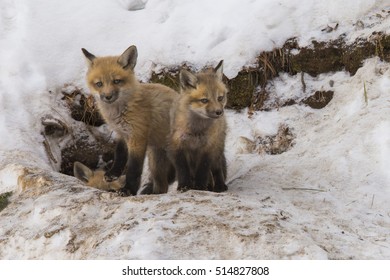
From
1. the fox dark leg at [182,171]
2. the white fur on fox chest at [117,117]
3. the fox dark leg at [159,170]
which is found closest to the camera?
the fox dark leg at [182,171]

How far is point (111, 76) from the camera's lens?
559cm

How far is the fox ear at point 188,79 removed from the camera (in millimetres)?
5547

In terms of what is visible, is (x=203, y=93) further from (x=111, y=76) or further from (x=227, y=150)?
(x=227, y=150)

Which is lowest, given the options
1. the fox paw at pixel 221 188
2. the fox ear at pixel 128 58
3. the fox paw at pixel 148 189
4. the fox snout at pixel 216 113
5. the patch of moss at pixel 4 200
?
the fox paw at pixel 148 189

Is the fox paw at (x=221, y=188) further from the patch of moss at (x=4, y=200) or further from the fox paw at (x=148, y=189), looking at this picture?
the patch of moss at (x=4, y=200)

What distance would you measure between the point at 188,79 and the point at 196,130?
58cm

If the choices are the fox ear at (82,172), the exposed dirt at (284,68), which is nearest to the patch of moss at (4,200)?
the fox ear at (82,172)

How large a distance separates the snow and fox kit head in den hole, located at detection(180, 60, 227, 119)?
980 mm

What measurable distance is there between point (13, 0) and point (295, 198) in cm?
640

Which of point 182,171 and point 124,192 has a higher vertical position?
point 182,171

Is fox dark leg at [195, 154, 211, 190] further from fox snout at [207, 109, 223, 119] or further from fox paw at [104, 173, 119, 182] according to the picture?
fox paw at [104, 173, 119, 182]

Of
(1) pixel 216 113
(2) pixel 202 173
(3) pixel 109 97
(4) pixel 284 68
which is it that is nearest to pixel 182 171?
(2) pixel 202 173

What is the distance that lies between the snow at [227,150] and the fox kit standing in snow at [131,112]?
62cm

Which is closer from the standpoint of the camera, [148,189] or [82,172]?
[148,189]
